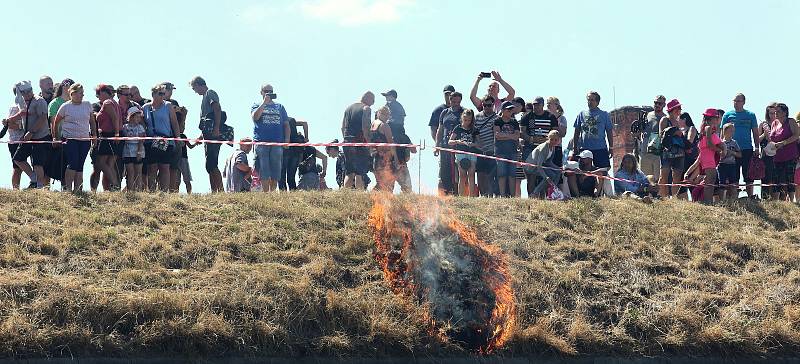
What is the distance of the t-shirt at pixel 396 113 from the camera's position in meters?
21.6

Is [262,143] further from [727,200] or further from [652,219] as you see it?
[727,200]

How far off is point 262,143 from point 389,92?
2429 mm

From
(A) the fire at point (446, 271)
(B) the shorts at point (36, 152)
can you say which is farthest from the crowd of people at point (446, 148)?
(A) the fire at point (446, 271)

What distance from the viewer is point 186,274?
16281 millimetres

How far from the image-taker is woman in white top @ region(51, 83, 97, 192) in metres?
18.8

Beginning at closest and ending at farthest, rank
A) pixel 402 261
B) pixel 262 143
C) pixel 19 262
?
pixel 19 262 < pixel 402 261 < pixel 262 143

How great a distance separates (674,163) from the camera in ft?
70.2

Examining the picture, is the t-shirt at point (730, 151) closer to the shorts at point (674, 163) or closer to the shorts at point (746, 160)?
the shorts at point (746, 160)

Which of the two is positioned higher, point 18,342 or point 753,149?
point 753,149

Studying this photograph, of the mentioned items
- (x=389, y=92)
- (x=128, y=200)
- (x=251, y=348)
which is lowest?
(x=251, y=348)

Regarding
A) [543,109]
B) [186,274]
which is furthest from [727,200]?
[186,274]

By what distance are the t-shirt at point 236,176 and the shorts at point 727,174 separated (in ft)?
24.5

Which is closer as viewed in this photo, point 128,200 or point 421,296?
point 421,296

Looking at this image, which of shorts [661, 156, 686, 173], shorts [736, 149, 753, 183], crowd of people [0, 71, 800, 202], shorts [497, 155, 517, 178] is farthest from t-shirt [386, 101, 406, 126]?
shorts [736, 149, 753, 183]
